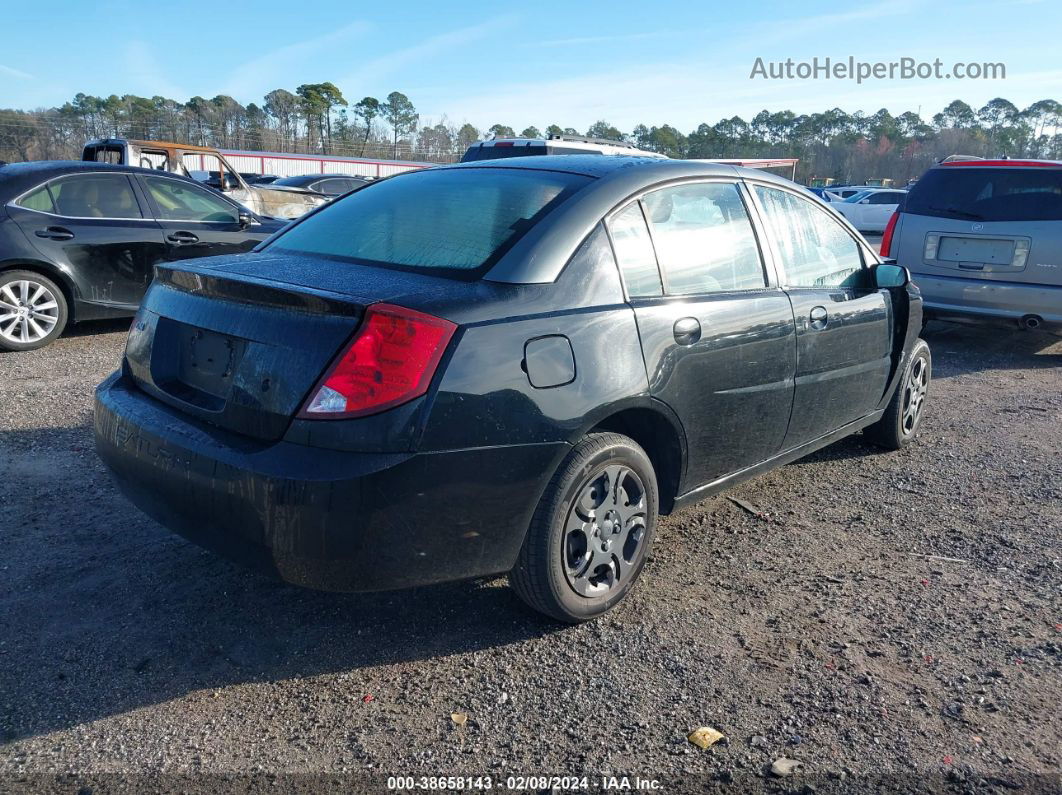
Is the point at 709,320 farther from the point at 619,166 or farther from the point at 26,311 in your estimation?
the point at 26,311

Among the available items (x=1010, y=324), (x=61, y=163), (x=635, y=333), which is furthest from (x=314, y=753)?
(x=1010, y=324)

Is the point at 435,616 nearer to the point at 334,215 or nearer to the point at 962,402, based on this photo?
the point at 334,215

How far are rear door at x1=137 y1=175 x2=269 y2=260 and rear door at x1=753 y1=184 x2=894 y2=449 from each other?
5312mm

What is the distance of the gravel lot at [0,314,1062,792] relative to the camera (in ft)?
7.79

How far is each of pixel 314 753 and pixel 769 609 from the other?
1.76 meters

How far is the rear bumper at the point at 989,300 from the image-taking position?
295 inches

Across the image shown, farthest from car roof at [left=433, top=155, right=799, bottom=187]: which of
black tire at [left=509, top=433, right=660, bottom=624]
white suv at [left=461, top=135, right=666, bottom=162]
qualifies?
white suv at [left=461, top=135, right=666, bottom=162]

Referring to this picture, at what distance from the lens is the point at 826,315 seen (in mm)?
4012

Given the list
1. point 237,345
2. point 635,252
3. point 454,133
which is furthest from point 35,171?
point 454,133

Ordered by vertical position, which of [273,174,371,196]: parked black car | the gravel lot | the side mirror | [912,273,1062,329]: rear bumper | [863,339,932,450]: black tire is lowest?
the gravel lot

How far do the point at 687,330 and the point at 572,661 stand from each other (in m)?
1.28

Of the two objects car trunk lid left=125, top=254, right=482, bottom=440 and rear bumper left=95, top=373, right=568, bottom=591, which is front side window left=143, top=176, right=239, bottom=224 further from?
rear bumper left=95, top=373, right=568, bottom=591

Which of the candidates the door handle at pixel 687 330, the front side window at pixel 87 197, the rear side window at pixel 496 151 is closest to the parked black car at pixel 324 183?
the rear side window at pixel 496 151

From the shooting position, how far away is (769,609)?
10.7 feet
